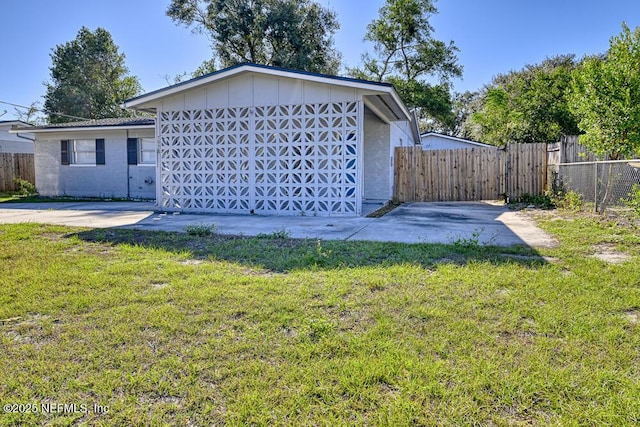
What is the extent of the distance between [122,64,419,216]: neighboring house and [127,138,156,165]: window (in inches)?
153

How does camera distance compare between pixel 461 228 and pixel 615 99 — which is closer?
pixel 461 228

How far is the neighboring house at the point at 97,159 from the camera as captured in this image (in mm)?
15430

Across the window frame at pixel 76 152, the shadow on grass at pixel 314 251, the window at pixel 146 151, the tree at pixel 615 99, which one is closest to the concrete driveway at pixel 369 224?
the shadow on grass at pixel 314 251

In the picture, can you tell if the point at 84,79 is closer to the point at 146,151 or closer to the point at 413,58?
the point at 146,151

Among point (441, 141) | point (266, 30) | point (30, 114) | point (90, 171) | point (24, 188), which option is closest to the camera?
point (90, 171)

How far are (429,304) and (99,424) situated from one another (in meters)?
2.49

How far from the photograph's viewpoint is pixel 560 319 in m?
3.00

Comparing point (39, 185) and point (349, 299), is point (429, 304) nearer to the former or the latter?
point (349, 299)

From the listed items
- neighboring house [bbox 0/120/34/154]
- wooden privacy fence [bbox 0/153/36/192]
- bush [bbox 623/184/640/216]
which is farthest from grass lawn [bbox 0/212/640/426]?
neighboring house [bbox 0/120/34/154]

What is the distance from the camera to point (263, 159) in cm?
1032

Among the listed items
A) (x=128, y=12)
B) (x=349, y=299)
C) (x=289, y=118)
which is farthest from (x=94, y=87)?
(x=349, y=299)

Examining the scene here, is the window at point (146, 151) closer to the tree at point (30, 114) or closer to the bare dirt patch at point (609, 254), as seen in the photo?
the bare dirt patch at point (609, 254)

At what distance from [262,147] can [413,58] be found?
61.9 feet

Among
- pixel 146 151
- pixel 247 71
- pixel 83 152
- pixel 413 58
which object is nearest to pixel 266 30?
pixel 413 58
